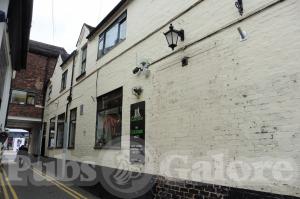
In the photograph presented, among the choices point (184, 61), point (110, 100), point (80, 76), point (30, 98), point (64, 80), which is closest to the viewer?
point (184, 61)

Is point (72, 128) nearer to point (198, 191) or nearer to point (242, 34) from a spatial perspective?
point (198, 191)

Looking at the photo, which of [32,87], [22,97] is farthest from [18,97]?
[32,87]

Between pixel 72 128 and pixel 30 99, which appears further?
pixel 30 99

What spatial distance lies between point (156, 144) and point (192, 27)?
9.45 feet

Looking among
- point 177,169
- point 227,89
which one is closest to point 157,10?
point 227,89

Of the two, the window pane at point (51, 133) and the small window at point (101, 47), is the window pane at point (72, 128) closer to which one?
the small window at point (101, 47)

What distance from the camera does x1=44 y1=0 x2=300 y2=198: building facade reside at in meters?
4.16

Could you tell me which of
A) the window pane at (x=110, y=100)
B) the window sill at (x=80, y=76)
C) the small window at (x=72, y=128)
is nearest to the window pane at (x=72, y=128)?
the small window at (x=72, y=128)

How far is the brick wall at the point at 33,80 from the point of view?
20750mm

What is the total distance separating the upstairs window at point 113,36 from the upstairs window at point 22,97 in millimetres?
12065

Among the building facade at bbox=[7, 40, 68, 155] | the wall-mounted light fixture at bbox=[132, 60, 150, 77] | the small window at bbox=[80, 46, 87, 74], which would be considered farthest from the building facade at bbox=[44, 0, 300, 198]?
the building facade at bbox=[7, 40, 68, 155]

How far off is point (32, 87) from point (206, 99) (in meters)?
19.1

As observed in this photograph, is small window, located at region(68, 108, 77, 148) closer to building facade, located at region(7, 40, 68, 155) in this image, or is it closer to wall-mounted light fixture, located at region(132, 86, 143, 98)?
wall-mounted light fixture, located at region(132, 86, 143, 98)

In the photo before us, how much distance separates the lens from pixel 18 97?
20641 millimetres
